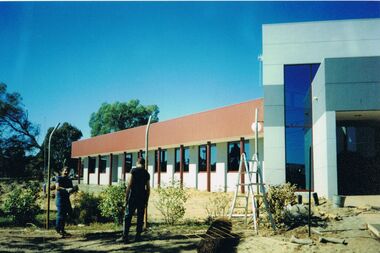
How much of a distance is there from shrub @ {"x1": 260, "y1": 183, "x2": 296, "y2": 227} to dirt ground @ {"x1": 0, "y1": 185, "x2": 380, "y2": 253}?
54cm

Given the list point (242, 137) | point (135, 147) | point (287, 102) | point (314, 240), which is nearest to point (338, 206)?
point (314, 240)

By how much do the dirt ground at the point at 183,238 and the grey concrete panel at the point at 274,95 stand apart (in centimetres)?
988

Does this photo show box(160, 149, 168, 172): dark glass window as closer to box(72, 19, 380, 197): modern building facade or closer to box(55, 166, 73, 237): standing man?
box(72, 19, 380, 197): modern building facade

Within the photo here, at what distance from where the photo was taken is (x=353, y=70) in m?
13.5

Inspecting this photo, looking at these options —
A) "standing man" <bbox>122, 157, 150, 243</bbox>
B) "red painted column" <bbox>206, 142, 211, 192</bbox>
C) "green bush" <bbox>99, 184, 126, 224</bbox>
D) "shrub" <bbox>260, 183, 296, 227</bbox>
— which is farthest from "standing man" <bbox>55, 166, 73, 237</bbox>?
"red painted column" <bbox>206, 142, 211, 192</bbox>

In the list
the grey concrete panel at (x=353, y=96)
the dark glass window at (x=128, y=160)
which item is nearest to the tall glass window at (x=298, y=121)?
the grey concrete panel at (x=353, y=96)

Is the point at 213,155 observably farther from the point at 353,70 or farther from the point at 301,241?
the point at 301,241

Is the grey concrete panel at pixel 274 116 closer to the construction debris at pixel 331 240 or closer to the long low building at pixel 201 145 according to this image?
the long low building at pixel 201 145

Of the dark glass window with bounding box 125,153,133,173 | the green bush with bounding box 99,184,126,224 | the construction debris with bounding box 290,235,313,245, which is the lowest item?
the construction debris with bounding box 290,235,313,245

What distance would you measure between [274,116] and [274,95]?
1.19 meters

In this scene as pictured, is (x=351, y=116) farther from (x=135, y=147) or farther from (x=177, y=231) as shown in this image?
(x=135, y=147)

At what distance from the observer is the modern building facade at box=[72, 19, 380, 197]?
13.5 metres

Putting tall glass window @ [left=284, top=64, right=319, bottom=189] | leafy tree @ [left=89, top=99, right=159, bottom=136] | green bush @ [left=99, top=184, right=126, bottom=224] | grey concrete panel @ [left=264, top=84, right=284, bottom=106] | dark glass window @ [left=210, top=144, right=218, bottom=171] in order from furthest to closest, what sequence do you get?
leafy tree @ [left=89, top=99, right=159, bottom=136], dark glass window @ [left=210, top=144, right=218, bottom=171], grey concrete panel @ [left=264, top=84, right=284, bottom=106], tall glass window @ [left=284, top=64, right=319, bottom=189], green bush @ [left=99, top=184, right=126, bottom=224]

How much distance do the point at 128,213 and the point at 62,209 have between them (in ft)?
6.36
